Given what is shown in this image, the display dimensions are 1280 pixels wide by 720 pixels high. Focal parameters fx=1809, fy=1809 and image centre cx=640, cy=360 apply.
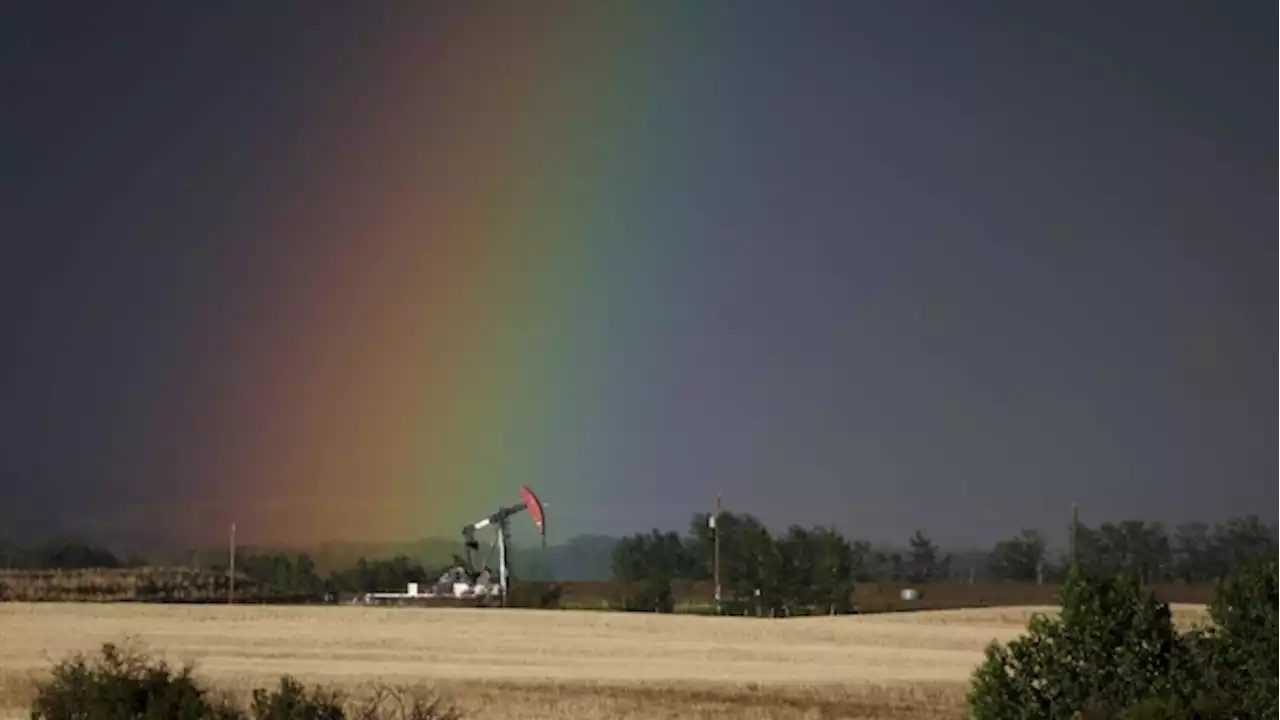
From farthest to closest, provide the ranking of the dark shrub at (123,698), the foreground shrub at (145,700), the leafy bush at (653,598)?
the leafy bush at (653,598), the dark shrub at (123,698), the foreground shrub at (145,700)

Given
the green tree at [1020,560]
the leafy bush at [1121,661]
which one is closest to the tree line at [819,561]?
the green tree at [1020,560]

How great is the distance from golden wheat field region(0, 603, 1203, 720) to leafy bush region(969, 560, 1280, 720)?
9.37 metres

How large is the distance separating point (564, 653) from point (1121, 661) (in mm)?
21051

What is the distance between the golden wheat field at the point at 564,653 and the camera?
27.2 m

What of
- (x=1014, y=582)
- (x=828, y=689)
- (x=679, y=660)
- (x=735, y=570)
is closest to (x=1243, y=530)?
(x=1014, y=582)

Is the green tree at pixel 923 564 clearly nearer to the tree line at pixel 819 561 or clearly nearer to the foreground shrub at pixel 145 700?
the tree line at pixel 819 561

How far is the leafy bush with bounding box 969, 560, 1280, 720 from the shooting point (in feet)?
55.0

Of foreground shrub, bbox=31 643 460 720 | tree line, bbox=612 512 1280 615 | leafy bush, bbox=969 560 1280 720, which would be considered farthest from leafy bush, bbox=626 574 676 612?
leafy bush, bbox=969 560 1280 720

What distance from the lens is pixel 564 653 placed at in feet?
121

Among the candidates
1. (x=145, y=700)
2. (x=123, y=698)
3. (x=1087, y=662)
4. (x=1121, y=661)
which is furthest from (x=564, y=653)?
(x=1121, y=661)

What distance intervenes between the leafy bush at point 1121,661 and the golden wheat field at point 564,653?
937cm

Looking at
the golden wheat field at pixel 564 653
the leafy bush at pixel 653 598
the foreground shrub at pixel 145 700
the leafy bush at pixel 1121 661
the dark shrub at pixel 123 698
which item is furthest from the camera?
the leafy bush at pixel 653 598

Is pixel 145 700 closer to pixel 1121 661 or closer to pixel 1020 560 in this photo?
pixel 1121 661

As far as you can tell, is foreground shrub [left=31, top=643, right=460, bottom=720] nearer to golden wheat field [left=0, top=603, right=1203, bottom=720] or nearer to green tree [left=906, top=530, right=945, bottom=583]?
golden wheat field [left=0, top=603, right=1203, bottom=720]
